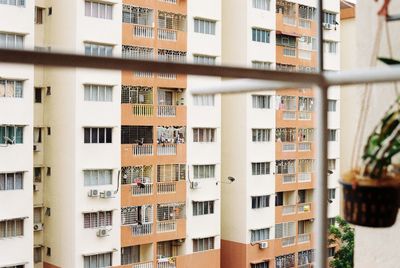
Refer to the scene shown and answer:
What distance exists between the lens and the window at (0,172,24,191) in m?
4.75

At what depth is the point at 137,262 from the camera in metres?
5.86

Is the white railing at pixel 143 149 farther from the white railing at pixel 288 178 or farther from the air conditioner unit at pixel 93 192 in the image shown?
the white railing at pixel 288 178

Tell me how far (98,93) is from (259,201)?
224 cm

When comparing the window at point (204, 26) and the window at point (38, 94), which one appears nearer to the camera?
the window at point (38, 94)

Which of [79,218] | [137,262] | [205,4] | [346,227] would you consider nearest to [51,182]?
[79,218]

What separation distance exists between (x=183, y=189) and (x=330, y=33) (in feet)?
6.34

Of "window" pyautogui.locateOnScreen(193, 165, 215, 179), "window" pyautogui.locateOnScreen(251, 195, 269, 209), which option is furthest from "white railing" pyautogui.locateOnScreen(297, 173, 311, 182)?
"window" pyautogui.locateOnScreen(193, 165, 215, 179)

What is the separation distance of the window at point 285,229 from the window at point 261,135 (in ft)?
3.05

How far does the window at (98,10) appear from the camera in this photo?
16.4 feet

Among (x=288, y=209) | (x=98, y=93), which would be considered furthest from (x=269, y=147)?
(x=98, y=93)

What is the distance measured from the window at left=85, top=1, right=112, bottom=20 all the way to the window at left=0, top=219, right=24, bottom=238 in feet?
5.38

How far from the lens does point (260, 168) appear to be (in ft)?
22.1

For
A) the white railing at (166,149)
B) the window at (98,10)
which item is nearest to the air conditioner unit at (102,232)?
the white railing at (166,149)

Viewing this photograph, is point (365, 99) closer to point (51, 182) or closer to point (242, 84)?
point (242, 84)
